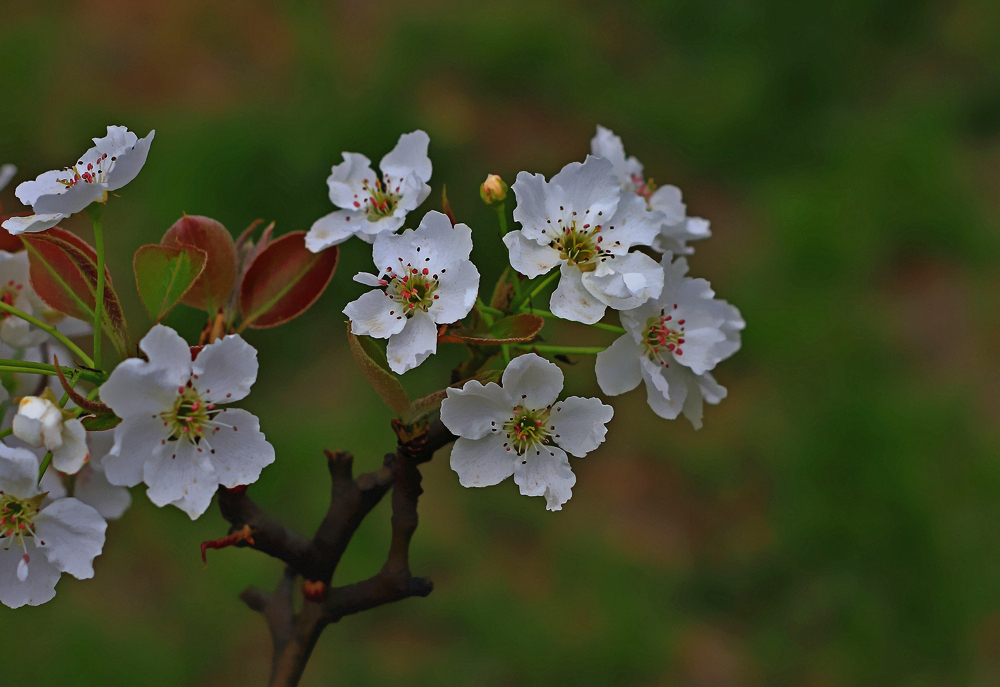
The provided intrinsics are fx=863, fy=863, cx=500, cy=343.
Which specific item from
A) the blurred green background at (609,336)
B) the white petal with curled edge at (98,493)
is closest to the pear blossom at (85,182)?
the white petal with curled edge at (98,493)

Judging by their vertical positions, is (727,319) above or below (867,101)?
below

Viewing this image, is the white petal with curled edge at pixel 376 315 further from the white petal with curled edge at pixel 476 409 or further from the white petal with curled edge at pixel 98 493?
the white petal with curled edge at pixel 98 493

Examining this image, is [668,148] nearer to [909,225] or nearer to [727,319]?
[909,225]

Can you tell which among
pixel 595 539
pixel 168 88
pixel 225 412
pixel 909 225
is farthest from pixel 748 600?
pixel 168 88

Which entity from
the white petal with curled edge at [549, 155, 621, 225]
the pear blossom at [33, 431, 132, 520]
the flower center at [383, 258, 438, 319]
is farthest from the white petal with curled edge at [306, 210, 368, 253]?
the pear blossom at [33, 431, 132, 520]

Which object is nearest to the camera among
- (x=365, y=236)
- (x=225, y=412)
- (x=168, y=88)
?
(x=225, y=412)

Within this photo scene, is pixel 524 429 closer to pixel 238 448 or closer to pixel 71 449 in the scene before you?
pixel 238 448

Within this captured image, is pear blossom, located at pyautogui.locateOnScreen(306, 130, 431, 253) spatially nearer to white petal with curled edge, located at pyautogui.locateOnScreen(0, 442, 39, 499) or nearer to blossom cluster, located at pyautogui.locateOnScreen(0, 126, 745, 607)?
blossom cluster, located at pyautogui.locateOnScreen(0, 126, 745, 607)
